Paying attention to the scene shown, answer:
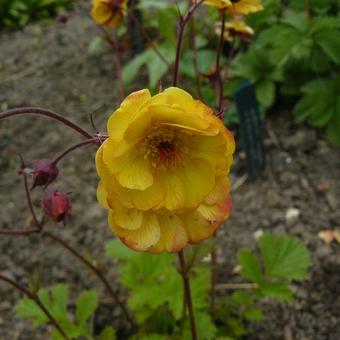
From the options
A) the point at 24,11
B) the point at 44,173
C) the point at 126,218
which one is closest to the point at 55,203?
the point at 44,173

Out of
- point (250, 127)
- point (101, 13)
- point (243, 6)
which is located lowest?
point (250, 127)

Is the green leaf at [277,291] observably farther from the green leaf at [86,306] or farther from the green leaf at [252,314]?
the green leaf at [86,306]

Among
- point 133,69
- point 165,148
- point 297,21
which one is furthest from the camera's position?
point 133,69

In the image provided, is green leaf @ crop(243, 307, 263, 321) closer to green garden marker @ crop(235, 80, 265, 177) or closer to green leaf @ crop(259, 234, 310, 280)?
green leaf @ crop(259, 234, 310, 280)

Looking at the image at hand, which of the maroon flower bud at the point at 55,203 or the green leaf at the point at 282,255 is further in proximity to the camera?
the green leaf at the point at 282,255

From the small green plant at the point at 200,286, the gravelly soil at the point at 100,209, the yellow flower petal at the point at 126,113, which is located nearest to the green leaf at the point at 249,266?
the small green plant at the point at 200,286

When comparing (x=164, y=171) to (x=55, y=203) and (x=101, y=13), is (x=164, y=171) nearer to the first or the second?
(x=55, y=203)

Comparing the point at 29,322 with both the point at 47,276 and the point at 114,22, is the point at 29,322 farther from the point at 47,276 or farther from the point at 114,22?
the point at 114,22

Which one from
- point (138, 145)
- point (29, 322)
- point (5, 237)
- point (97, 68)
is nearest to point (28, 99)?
point (97, 68)
